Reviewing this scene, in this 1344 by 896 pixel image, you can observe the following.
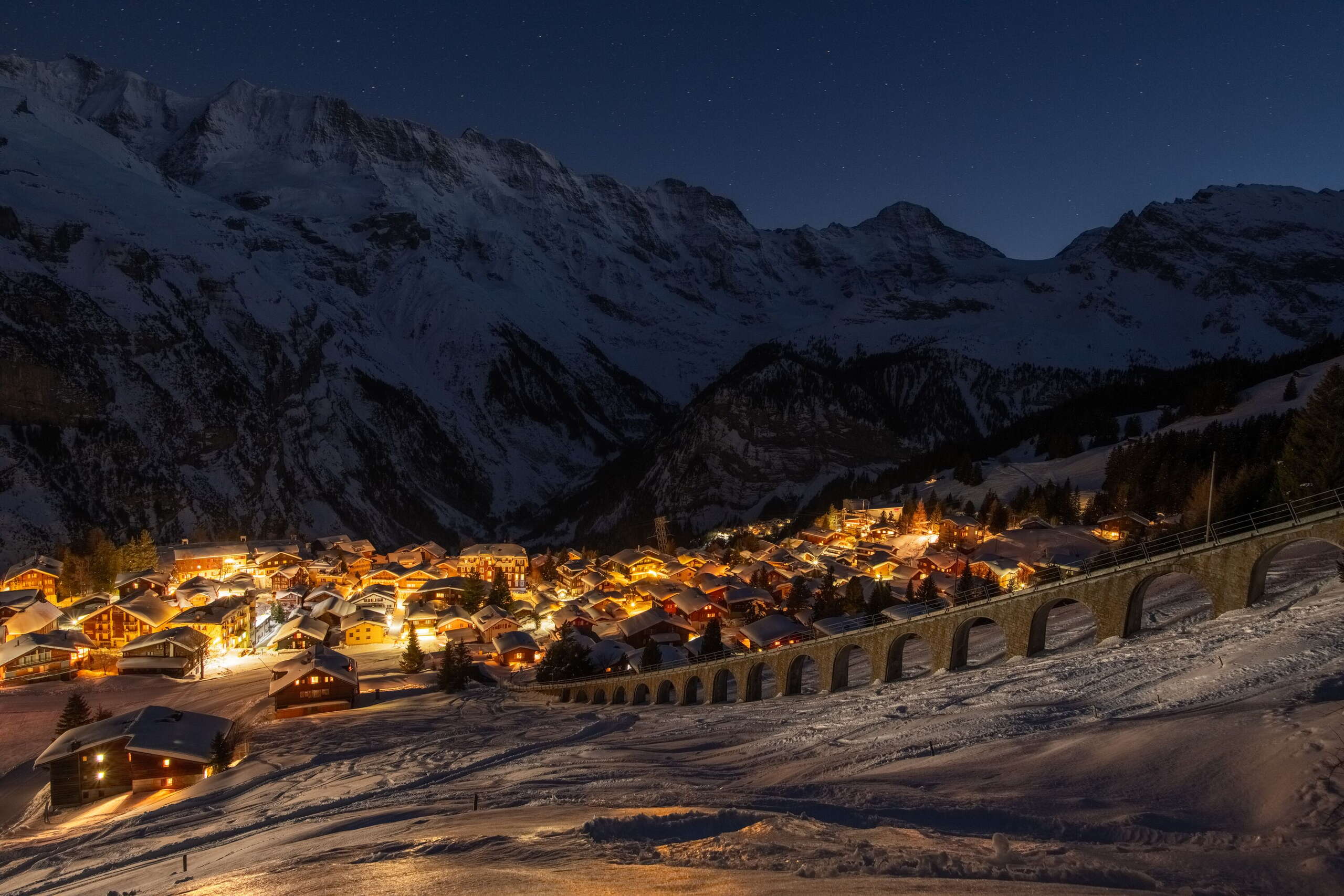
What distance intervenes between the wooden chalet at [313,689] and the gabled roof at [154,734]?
290 inches

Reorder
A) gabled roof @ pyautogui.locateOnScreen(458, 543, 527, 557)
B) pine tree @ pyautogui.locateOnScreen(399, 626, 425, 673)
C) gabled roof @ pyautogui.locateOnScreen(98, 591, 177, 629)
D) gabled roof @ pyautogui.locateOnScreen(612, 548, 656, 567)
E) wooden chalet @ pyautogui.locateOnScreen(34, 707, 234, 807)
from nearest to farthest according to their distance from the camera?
wooden chalet @ pyautogui.locateOnScreen(34, 707, 234, 807)
pine tree @ pyautogui.locateOnScreen(399, 626, 425, 673)
gabled roof @ pyautogui.locateOnScreen(98, 591, 177, 629)
gabled roof @ pyautogui.locateOnScreen(612, 548, 656, 567)
gabled roof @ pyautogui.locateOnScreen(458, 543, 527, 557)

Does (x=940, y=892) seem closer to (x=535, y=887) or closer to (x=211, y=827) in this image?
(x=535, y=887)

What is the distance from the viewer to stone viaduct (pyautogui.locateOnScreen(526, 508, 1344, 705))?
21.0 metres

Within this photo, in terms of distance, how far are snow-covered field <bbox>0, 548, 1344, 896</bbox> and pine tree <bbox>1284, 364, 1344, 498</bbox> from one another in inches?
328

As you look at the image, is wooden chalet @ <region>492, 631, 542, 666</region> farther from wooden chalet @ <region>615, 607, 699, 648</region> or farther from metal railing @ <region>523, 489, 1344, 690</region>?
metal railing @ <region>523, 489, 1344, 690</region>

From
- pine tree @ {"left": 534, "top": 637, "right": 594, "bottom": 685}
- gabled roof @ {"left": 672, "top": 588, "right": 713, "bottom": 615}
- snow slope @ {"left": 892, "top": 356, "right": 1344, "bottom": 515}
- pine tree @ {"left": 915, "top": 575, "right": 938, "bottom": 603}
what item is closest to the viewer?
pine tree @ {"left": 915, "top": 575, "right": 938, "bottom": 603}

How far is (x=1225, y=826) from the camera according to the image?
935cm

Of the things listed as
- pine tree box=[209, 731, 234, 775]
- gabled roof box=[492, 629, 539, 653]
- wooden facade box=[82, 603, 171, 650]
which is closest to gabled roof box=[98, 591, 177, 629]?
wooden facade box=[82, 603, 171, 650]

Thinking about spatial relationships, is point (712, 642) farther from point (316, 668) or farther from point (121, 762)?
point (121, 762)

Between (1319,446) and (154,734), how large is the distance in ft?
179

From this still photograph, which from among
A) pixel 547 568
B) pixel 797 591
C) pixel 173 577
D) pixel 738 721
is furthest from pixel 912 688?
pixel 173 577

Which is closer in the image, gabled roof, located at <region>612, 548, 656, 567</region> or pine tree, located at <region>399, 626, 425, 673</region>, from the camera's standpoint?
pine tree, located at <region>399, 626, 425, 673</region>

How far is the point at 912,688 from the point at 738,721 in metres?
6.28

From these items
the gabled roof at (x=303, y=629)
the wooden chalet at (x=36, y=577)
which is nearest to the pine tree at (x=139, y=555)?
the wooden chalet at (x=36, y=577)
